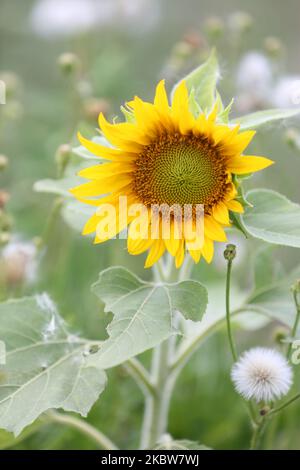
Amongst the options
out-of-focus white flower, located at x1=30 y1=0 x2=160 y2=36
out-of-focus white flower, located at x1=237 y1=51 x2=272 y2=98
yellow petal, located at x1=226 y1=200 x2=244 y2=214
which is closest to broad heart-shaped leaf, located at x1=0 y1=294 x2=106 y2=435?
yellow petal, located at x1=226 y1=200 x2=244 y2=214

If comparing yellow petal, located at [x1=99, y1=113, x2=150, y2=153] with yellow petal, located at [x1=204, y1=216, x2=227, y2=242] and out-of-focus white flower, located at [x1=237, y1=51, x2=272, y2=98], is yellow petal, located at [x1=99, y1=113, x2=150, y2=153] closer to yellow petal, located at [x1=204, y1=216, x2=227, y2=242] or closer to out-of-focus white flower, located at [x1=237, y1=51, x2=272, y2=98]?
yellow petal, located at [x1=204, y1=216, x2=227, y2=242]

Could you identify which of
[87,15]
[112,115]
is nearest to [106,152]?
[112,115]

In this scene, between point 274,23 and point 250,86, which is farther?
point 274,23

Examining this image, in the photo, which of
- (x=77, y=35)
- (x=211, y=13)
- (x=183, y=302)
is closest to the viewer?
(x=183, y=302)

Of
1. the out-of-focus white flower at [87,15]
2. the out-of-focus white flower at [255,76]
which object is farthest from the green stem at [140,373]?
the out-of-focus white flower at [87,15]

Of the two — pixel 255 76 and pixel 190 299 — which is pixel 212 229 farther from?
pixel 255 76

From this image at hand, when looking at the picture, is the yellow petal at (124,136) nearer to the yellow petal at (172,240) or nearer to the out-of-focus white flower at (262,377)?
the yellow petal at (172,240)
